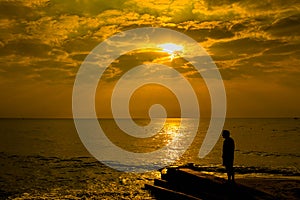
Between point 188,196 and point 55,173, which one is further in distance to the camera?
point 55,173

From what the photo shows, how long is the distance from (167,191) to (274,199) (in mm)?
9137

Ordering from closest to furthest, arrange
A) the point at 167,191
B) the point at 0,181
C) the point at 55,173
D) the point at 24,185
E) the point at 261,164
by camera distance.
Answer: the point at 167,191
the point at 24,185
the point at 0,181
the point at 55,173
the point at 261,164

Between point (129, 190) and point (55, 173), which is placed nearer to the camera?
point (129, 190)

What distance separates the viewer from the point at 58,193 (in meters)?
30.5

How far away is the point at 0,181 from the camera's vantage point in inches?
1462

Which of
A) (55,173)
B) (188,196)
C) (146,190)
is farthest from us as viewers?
(55,173)

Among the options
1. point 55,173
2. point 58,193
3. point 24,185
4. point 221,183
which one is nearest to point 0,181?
point 24,185

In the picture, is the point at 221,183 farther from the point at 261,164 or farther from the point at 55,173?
the point at 261,164

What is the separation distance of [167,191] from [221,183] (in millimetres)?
5639

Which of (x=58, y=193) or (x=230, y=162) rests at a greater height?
(x=230, y=162)

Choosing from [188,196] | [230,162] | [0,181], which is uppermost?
[230,162]

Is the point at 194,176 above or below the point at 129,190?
above

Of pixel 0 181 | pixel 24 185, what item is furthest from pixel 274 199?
pixel 0 181

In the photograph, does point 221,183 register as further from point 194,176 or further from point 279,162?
point 279,162
